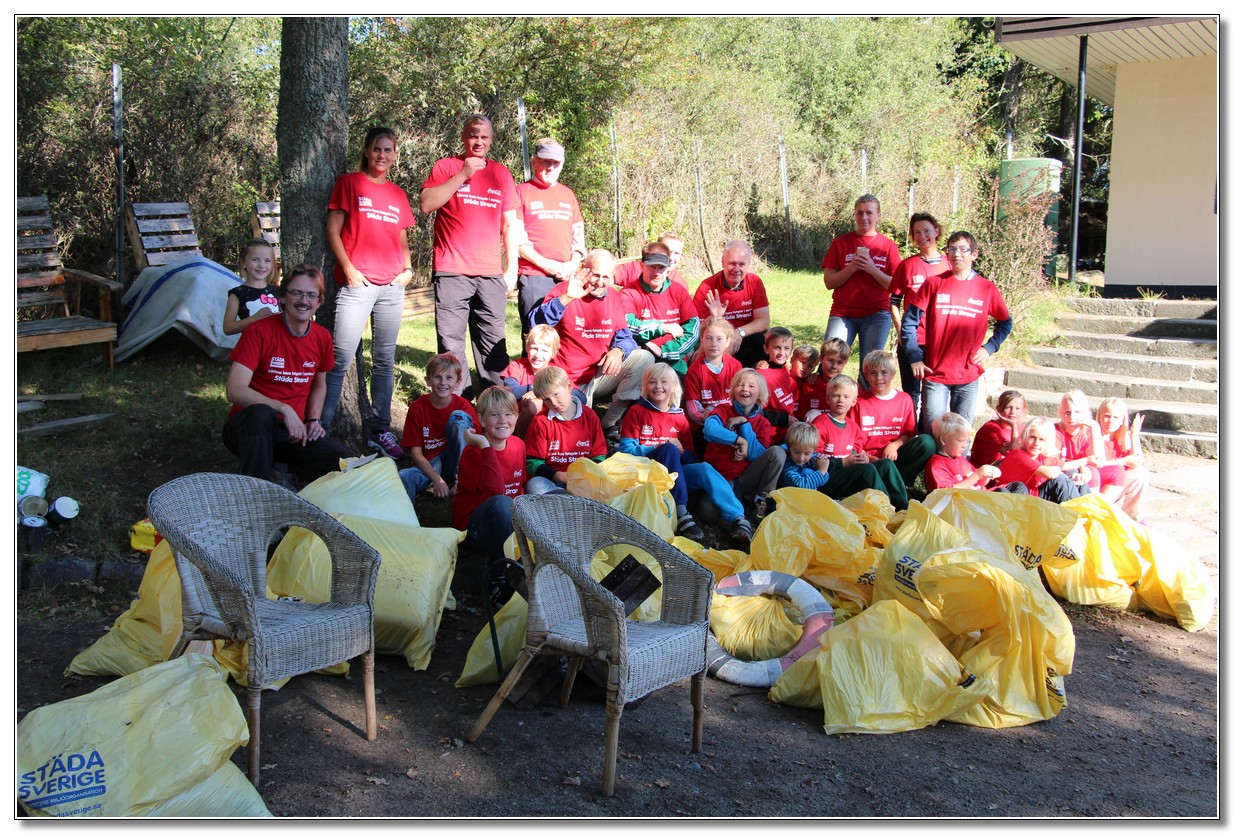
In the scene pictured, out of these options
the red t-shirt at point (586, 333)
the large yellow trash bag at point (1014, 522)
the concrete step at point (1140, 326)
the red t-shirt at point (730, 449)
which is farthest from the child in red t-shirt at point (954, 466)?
the concrete step at point (1140, 326)

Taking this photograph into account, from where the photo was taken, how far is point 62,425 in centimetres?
628

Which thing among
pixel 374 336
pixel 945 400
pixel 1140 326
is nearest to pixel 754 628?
pixel 945 400

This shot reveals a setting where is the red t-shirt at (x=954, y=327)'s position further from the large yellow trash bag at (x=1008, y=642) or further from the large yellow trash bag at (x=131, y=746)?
the large yellow trash bag at (x=131, y=746)

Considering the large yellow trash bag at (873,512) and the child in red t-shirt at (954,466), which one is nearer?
the large yellow trash bag at (873,512)

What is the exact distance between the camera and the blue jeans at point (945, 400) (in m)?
6.88

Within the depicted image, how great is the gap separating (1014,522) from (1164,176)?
8729 millimetres

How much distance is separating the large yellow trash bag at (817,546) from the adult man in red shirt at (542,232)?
2.60 metres

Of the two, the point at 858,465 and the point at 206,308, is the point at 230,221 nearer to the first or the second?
the point at 206,308

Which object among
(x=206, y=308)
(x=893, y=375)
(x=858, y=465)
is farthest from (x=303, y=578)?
(x=206, y=308)

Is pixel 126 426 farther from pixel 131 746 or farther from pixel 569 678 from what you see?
pixel 131 746

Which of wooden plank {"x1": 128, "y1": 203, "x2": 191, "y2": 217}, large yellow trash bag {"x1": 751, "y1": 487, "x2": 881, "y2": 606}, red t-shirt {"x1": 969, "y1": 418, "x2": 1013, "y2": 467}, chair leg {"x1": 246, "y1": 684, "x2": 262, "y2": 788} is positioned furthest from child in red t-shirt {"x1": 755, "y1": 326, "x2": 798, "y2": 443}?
wooden plank {"x1": 128, "y1": 203, "x2": 191, "y2": 217}

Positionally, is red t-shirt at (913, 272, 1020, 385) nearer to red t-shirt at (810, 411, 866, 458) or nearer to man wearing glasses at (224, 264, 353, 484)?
red t-shirt at (810, 411, 866, 458)

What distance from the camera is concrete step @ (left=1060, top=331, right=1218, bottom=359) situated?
966 centimetres

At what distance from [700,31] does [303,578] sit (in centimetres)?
1826
